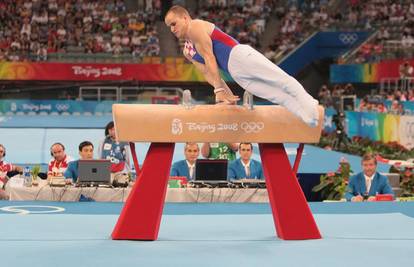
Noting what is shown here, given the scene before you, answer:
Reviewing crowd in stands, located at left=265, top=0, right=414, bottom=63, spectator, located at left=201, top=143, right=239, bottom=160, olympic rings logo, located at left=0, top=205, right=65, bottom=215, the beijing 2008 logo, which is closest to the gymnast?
the beijing 2008 logo

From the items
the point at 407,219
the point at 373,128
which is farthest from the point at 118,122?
the point at 373,128

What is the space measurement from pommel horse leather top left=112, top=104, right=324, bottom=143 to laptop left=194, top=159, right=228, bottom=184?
2.47 m

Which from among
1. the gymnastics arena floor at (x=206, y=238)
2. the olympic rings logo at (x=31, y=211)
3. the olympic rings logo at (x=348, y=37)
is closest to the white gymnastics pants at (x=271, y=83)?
the gymnastics arena floor at (x=206, y=238)

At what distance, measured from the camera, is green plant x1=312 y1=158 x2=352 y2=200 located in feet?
28.3

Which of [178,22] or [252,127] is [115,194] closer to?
[252,127]

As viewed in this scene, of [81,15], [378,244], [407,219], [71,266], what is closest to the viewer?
[71,266]

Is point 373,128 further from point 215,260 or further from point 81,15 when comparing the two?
point 81,15

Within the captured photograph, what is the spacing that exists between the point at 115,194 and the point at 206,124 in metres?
2.39

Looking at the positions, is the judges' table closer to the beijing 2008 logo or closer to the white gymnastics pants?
the beijing 2008 logo

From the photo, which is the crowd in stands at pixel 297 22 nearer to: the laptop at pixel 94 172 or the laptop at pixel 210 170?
the laptop at pixel 210 170

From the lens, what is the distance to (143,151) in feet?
52.2

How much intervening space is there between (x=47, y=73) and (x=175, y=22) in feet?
78.2

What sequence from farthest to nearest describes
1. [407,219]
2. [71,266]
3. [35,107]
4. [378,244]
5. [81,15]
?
[81,15] < [35,107] < [407,219] < [378,244] < [71,266]

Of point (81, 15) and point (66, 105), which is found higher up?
point (81, 15)
